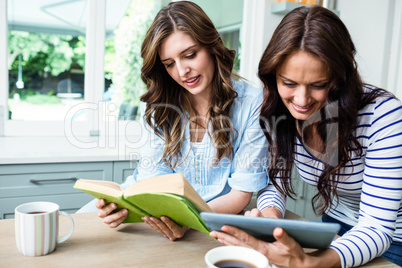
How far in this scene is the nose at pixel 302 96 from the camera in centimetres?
98

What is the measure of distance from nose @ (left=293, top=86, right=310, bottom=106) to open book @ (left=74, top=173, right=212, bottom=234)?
1.29 ft

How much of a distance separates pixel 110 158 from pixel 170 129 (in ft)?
2.56

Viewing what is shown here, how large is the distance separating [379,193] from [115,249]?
0.66 m

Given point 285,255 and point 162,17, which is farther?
point 162,17

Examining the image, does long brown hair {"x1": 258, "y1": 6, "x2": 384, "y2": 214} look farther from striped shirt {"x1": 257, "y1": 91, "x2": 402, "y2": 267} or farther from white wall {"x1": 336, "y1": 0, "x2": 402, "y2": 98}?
white wall {"x1": 336, "y1": 0, "x2": 402, "y2": 98}

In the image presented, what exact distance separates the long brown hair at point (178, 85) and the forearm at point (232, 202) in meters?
0.15

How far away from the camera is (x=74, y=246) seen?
88 cm

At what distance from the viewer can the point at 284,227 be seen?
698 millimetres

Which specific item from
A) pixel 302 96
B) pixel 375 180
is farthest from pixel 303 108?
pixel 375 180

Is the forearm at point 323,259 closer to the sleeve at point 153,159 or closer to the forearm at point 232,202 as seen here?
the forearm at point 232,202

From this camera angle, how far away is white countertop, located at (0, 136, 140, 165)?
75.6 inches

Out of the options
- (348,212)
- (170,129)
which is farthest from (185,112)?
(348,212)

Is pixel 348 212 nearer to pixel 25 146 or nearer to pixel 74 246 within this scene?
pixel 74 246

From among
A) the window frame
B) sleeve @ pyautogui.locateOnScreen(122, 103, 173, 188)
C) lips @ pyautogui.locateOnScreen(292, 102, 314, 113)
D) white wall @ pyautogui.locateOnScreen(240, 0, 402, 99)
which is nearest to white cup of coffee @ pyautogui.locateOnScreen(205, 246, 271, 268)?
lips @ pyautogui.locateOnScreen(292, 102, 314, 113)
